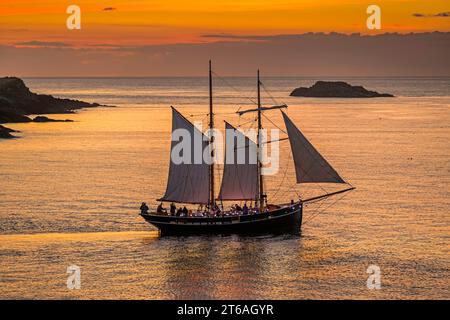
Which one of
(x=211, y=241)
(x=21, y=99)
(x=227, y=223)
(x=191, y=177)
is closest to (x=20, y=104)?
(x=21, y=99)

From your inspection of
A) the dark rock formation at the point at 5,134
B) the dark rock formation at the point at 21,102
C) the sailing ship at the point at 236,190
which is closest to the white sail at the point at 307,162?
the sailing ship at the point at 236,190

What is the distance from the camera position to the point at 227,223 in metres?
60.3

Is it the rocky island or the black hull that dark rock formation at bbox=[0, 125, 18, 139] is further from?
the black hull

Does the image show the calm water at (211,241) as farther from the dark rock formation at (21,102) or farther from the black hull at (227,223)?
the dark rock formation at (21,102)

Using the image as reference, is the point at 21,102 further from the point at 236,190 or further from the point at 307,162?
the point at 307,162

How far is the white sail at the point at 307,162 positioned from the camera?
203 feet

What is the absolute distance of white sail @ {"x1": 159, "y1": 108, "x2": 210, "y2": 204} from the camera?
6362cm

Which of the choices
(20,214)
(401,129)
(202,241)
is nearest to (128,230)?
(202,241)

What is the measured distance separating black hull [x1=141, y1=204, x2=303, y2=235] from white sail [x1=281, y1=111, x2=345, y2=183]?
2920 mm

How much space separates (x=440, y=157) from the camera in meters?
106

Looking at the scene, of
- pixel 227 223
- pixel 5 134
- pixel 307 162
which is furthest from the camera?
pixel 5 134

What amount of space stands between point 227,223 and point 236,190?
15.2 ft

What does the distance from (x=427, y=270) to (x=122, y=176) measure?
1719 inches
